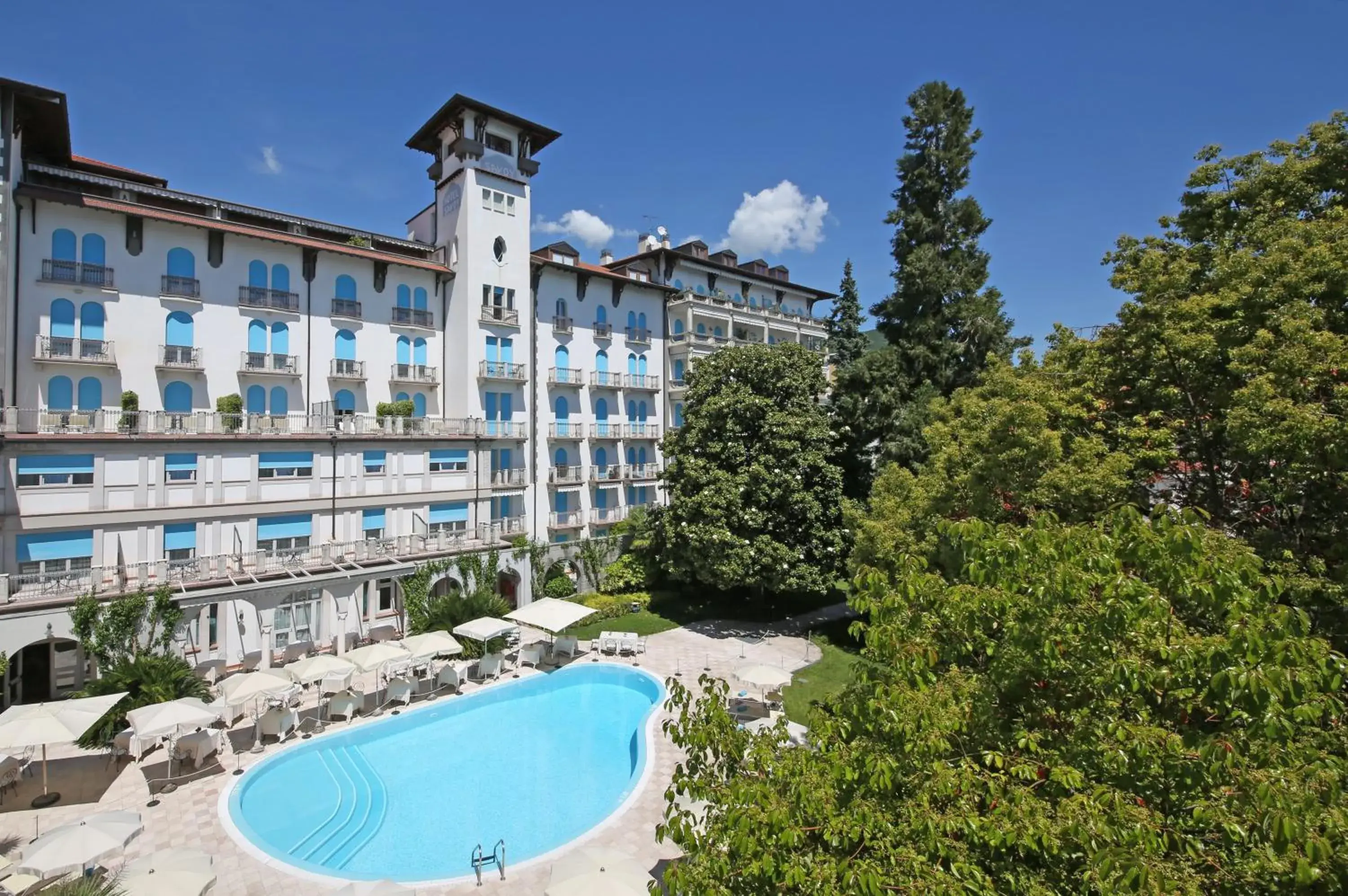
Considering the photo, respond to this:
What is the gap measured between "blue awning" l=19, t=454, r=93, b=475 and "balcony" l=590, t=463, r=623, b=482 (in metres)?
20.7

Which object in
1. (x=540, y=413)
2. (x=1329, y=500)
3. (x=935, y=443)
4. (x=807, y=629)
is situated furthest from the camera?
(x=540, y=413)

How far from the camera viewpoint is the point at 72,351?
21734mm

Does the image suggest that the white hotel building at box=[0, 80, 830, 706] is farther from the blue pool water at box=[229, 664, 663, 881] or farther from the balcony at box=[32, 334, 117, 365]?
the blue pool water at box=[229, 664, 663, 881]

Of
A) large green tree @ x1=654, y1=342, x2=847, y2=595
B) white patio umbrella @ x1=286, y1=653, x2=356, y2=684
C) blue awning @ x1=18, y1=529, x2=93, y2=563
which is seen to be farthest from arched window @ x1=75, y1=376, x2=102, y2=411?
large green tree @ x1=654, y1=342, x2=847, y2=595

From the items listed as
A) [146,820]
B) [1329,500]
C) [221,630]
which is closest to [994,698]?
[1329,500]

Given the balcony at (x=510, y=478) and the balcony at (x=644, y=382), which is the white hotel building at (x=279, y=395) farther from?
the balcony at (x=644, y=382)

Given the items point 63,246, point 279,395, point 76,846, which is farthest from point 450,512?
point 76,846

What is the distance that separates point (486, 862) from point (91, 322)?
888 inches

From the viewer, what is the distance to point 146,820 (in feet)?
45.0

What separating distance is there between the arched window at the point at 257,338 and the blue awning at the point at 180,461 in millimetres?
4838

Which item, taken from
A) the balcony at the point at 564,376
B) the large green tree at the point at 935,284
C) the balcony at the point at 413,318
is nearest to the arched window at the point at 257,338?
the balcony at the point at 413,318

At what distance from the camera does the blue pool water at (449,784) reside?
1373 cm

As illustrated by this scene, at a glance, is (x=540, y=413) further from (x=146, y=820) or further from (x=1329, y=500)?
(x=1329, y=500)

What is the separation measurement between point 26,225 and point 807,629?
104ft
